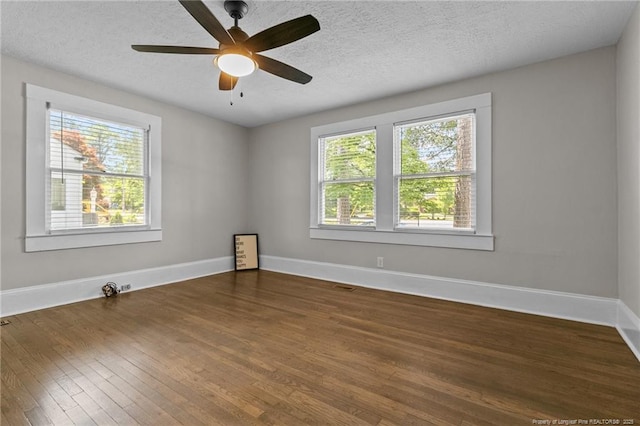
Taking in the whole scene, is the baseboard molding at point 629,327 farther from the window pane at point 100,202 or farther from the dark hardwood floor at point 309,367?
the window pane at point 100,202

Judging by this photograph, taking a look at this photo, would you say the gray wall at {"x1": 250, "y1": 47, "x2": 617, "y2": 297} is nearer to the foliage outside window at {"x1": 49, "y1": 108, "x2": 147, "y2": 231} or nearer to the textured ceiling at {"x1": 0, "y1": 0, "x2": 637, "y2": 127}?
the textured ceiling at {"x1": 0, "y1": 0, "x2": 637, "y2": 127}

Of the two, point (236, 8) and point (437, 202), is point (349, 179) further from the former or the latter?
point (236, 8)

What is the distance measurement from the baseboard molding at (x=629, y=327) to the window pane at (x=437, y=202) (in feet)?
4.89

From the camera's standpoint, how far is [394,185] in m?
4.26

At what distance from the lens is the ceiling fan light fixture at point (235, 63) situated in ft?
7.73

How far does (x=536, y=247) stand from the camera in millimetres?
3303

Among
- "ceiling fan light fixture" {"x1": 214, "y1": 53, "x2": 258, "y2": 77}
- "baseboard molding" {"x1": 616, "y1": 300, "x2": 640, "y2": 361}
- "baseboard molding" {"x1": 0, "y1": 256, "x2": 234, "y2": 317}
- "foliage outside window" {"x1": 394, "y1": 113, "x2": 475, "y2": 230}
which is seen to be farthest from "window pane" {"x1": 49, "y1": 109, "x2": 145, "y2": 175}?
"baseboard molding" {"x1": 616, "y1": 300, "x2": 640, "y2": 361}

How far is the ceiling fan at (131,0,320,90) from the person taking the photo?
6.52 ft

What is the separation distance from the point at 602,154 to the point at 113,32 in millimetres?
4745

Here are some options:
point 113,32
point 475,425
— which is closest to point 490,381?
point 475,425

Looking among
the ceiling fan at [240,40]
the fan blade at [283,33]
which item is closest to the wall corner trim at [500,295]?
the ceiling fan at [240,40]

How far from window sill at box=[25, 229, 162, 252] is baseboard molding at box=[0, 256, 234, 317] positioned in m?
0.42

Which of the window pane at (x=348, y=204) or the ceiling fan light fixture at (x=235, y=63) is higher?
the ceiling fan light fixture at (x=235, y=63)

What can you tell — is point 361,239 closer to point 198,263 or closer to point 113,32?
point 198,263
